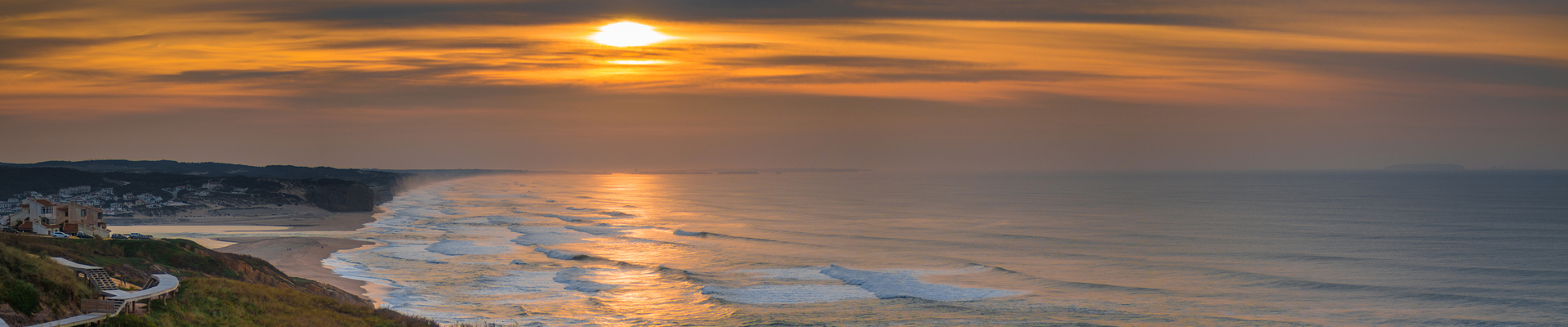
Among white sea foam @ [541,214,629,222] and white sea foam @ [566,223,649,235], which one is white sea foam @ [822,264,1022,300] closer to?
white sea foam @ [566,223,649,235]

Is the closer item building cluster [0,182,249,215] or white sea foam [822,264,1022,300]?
white sea foam [822,264,1022,300]

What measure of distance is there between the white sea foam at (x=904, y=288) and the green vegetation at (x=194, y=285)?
20.4 metres

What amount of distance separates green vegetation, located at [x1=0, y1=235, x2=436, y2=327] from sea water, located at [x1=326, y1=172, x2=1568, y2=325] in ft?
14.8

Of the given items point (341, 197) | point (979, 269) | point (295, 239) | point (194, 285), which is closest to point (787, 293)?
point (979, 269)

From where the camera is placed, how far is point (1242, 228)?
78.6m

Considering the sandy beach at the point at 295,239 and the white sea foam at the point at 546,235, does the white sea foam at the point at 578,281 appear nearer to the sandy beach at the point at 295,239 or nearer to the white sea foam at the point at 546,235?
the sandy beach at the point at 295,239

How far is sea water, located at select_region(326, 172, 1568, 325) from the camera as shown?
34.8 metres

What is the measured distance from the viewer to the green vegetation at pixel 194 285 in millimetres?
19188

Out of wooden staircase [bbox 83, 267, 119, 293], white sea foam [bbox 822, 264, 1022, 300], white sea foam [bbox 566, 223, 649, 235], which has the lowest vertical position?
wooden staircase [bbox 83, 267, 119, 293]

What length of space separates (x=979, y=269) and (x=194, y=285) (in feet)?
120

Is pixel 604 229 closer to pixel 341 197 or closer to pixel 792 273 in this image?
pixel 792 273

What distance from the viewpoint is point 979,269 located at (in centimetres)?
5012

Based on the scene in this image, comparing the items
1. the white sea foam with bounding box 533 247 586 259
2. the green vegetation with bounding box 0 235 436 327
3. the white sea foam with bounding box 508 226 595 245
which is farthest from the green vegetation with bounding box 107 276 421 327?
the white sea foam with bounding box 508 226 595 245

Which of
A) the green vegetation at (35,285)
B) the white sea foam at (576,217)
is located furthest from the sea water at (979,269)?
the green vegetation at (35,285)
